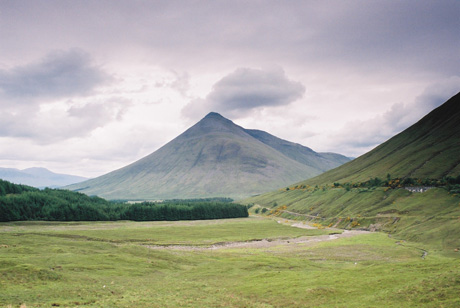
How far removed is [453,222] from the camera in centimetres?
11319

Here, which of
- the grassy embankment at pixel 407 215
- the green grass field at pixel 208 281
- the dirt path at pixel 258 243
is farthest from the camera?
the dirt path at pixel 258 243

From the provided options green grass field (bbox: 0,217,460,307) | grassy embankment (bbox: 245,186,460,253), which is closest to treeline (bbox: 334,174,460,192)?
grassy embankment (bbox: 245,186,460,253)

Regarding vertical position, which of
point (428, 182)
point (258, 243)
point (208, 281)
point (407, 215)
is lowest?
point (258, 243)

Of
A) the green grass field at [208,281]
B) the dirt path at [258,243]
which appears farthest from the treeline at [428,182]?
the green grass field at [208,281]

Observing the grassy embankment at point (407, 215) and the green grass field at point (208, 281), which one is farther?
the grassy embankment at point (407, 215)

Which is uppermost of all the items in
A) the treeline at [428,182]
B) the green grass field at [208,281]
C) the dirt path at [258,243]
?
the treeline at [428,182]

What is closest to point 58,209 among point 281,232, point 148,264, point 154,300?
point 281,232

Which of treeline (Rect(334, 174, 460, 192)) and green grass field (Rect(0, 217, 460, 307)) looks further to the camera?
treeline (Rect(334, 174, 460, 192))

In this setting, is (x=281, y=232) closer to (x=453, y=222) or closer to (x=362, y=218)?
(x=362, y=218)

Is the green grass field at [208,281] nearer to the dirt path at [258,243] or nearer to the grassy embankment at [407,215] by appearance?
the grassy embankment at [407,215]

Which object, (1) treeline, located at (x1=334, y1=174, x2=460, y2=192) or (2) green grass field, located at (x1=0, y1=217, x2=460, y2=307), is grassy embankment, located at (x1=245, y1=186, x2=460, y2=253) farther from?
(2) green grass field, located at (x1=0, y1=217, x2=460, y2=307)

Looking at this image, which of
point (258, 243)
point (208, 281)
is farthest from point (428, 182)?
point (208, 281)

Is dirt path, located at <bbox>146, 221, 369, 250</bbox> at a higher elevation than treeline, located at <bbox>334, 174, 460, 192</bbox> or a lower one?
lower

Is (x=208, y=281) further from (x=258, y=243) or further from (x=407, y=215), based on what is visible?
(x=407, y=215)
